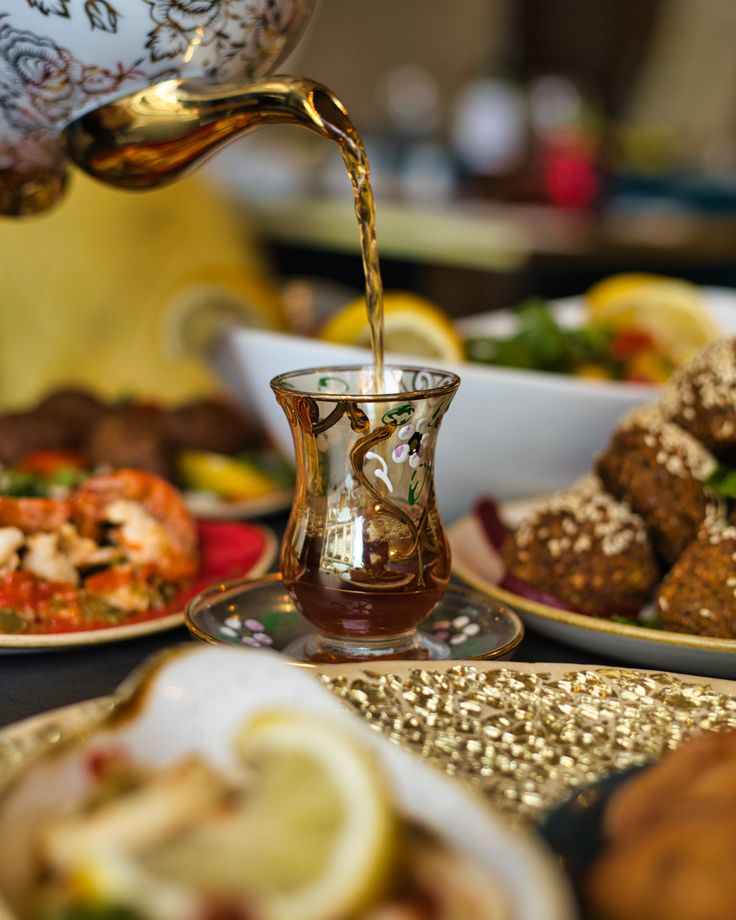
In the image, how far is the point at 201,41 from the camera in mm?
882

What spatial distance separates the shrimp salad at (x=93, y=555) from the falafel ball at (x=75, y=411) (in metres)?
0.34

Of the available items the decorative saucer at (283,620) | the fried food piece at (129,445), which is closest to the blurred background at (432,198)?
the fried food piece at (129,445)

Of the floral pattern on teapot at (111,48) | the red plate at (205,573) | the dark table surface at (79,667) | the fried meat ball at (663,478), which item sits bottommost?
the dark table surface at (79,667)

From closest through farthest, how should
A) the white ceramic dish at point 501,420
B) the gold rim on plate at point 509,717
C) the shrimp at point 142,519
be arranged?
the gold rim on plate at point 509,717, the shrimp at point 142,519, the white ceramic dish at point 501,420

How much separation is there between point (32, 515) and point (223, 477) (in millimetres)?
415

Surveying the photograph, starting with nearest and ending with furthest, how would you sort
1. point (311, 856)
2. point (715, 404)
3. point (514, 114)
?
point (311, 856)
point (715, 404)
point (514, 114)

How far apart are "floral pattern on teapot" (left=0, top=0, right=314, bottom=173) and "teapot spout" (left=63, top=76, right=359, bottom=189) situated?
0.05ft

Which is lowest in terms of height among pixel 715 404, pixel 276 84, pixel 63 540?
pixel 63 540

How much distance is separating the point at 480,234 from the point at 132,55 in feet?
10.7

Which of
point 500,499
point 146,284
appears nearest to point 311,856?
point 500,499

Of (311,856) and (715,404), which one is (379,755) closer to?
(311,856)

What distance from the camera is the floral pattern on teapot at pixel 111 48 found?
0.84 m

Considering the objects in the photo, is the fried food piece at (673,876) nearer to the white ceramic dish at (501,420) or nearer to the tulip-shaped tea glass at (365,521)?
the tulip-shaped tea glass at (365,521)

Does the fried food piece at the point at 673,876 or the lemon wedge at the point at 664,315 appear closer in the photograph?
the fried food piece at the point at 673,876
